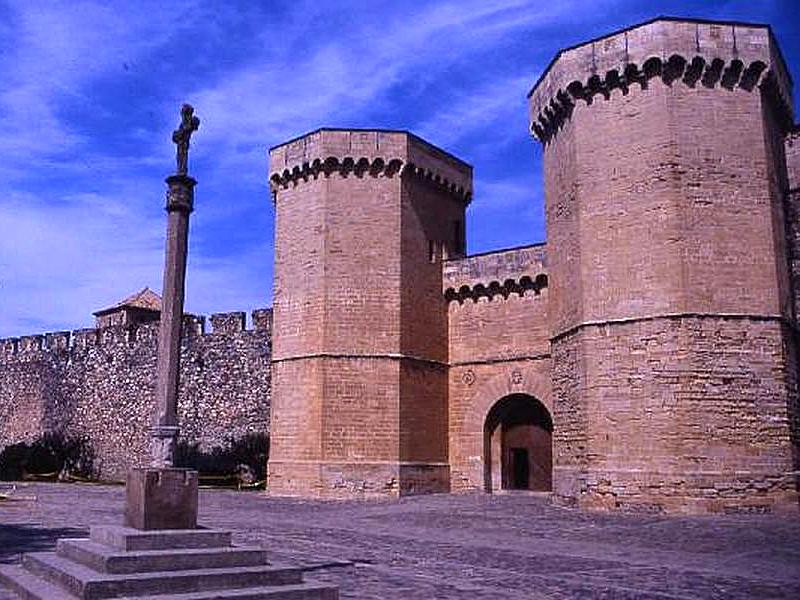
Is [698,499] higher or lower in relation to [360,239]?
lower

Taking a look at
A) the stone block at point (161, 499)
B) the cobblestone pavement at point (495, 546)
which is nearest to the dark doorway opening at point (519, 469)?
the cobblestone pavement at point (495, 546)

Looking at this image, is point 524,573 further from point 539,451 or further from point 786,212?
point 539,451

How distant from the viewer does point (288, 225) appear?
21766 mm


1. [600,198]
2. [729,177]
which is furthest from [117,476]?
[729,177]

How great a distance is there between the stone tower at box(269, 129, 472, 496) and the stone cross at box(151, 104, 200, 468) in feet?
38.7

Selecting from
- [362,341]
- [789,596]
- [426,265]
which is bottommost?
[789,596]

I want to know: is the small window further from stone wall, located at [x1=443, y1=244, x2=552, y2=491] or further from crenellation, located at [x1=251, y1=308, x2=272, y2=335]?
crenellation, located at [x1=251, y1=308, x2=272, y2=335]

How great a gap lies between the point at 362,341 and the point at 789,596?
47.0ft

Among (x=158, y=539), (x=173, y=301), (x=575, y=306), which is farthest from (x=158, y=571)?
(x=575, y=306)

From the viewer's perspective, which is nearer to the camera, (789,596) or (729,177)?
(789,596)

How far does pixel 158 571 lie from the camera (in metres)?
6.27

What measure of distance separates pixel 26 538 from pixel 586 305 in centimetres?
1035

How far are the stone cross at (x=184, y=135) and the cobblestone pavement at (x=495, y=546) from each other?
4.12 m

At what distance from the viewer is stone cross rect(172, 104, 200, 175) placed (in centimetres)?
862
